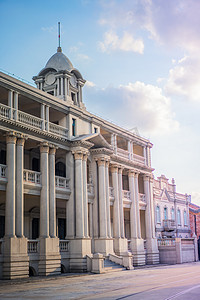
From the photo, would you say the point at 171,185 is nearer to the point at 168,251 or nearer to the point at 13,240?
the point at 168,251

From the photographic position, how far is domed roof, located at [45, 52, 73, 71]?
38906 mm

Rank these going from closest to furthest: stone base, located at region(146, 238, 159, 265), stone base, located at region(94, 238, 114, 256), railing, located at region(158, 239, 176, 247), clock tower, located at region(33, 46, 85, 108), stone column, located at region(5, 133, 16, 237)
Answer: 1. stone column, located at region(5, 133, 16, 237)
2. stone base, located at region(94, 238, 114, 256)
3. clock tower, located at region(33, 46, 85, 108)
4. stone base, located at region(146, 238, 159, 265)
5. railing, located at region(158, 239, 176, 247)

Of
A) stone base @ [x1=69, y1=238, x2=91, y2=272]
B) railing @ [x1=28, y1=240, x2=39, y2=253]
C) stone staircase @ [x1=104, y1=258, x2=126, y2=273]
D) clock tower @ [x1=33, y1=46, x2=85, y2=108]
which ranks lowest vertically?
stone staircase @ [x1=104, y1=258, x2=126, y2=273]

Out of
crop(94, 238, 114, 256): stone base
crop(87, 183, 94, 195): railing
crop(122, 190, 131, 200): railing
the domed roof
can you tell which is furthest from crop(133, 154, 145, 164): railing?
the domed roof

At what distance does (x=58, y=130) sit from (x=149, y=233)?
16635 mm

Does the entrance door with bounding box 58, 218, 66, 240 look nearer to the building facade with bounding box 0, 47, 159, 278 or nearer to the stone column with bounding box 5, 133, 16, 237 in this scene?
the building facade with bounding box 0, 47, 159, 278

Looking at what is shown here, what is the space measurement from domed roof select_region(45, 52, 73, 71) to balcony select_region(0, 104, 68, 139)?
7.70 m

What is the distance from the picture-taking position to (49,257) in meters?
29.2

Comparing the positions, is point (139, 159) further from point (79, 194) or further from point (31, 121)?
point (31, 121)

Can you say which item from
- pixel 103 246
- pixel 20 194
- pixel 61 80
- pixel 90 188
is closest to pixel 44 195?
pixel 20 194

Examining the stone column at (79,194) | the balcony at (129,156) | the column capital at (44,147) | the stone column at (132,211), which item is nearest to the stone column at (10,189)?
the column capital at (44,147)

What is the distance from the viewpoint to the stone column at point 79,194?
1291 inches

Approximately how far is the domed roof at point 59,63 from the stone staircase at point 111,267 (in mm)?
17173

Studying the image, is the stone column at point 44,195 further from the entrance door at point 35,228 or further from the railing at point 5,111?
the entrance door at point 35,228
